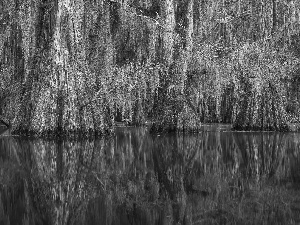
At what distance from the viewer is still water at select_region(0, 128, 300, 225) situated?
3.29 metres

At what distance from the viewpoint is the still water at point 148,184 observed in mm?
3287

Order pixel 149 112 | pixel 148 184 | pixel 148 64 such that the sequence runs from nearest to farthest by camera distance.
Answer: pixel 148 184 < pixel 148 64 < pixel 149 112

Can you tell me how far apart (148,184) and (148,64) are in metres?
6.75

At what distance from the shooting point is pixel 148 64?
11.0 meters

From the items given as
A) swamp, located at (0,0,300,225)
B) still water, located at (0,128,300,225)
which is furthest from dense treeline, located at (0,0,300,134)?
still water, located at (0,128,300,225)

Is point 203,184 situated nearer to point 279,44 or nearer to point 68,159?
point 68,159

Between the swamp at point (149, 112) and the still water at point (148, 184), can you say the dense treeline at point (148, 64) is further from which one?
the still water at point (148, 184)

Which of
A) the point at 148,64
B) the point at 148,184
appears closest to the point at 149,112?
the point at 148,64

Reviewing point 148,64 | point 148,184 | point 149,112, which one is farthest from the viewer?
point 149,112

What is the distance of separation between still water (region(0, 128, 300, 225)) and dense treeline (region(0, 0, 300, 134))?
1600 mm

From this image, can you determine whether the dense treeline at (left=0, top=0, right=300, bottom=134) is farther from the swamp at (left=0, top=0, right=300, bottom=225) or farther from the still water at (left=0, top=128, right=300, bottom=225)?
the still water at (left=0, top=128, right=300, bottom=225)

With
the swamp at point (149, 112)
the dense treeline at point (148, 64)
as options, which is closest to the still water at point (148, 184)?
the swamp at point (149, 112)

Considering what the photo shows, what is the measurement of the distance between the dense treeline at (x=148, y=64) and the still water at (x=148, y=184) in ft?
5.25

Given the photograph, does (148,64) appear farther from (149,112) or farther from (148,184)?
(148,184)
